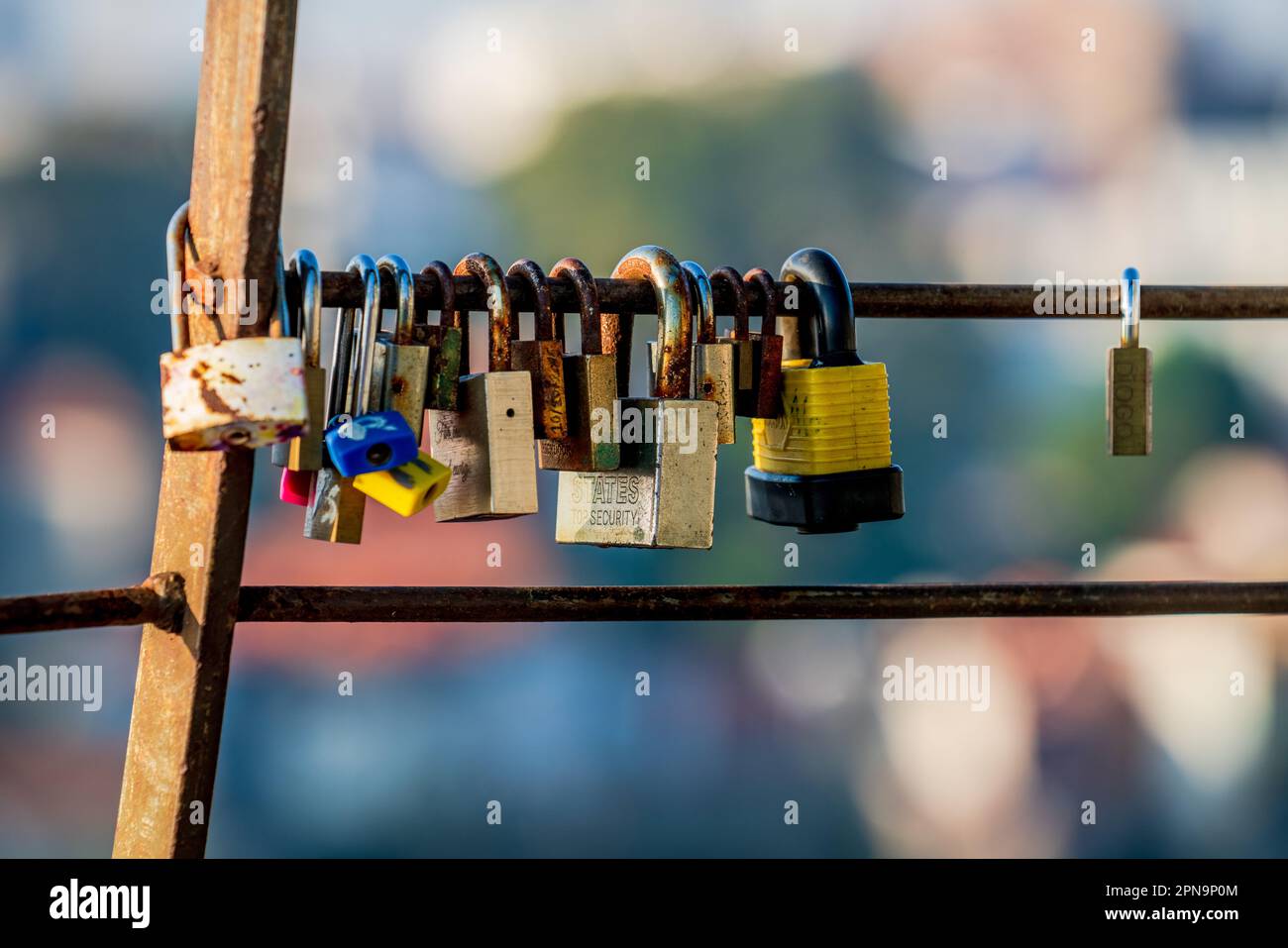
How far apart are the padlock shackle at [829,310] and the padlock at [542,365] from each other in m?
0.21

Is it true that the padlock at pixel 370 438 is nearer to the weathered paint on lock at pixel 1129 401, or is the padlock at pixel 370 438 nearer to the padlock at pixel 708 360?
the padlock at pixel 708 360

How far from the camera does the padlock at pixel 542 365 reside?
3.18 feet

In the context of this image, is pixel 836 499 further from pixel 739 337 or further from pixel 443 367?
pixel 443 367

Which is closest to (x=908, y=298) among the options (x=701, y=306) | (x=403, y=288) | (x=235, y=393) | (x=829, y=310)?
(x=829, y=310)

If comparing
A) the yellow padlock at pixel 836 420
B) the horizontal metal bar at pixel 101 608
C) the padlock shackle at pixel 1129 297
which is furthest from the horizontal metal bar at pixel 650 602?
the padlock shackle at pixel 1129 297

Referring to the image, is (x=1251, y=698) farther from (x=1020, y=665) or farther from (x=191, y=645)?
(x=191, y=645)

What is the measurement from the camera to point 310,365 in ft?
2.89

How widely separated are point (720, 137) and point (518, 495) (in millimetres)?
8245

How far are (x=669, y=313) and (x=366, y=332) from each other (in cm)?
22

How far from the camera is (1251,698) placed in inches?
373

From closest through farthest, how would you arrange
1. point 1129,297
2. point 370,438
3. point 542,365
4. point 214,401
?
point 214,401 → point 370,438 → point 542,365 → point 1129,297

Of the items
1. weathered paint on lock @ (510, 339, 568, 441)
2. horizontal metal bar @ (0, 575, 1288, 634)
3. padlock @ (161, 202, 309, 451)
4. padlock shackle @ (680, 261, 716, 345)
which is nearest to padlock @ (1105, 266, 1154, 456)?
horizontal metal bar @ (0, 575, 1288, 634)

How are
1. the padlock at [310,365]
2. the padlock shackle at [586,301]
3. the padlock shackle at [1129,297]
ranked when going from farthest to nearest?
the padlock shackle at [1129,297], the padlock shackle at [586,301], the padlock at [310,365]

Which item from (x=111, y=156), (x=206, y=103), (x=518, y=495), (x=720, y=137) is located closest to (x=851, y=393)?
(x=518, y=495)
